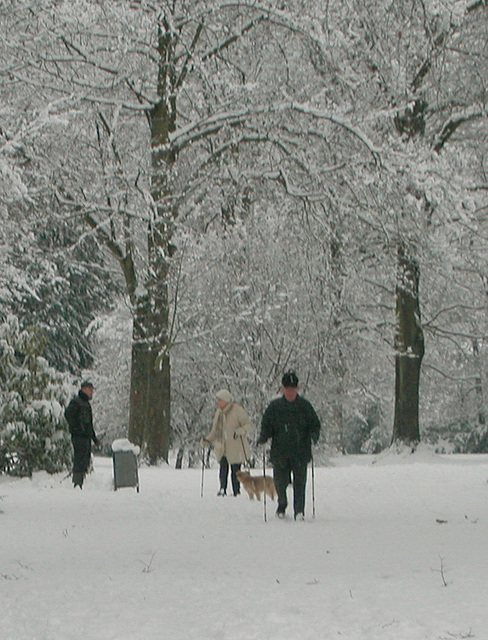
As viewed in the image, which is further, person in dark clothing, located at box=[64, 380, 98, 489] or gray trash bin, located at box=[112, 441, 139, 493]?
person in dark clothing, located at box=[64, 380, 98, 489]

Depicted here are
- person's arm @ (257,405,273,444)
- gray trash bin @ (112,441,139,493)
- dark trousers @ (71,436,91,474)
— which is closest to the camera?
person's arm @ (257,405,273,444)

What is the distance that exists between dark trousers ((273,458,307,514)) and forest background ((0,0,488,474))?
11.0 feet

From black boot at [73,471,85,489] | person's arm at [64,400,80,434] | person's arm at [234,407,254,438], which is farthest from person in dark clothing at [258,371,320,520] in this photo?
black boot at [73,471,85,489]

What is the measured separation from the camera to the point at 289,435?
472 inches

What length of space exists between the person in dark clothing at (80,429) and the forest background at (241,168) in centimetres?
85

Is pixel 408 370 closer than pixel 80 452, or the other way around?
pixel 80 452

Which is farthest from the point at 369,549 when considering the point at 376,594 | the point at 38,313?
the point at 38,313

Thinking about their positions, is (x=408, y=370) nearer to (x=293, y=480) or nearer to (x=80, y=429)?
(x=80, y=429)

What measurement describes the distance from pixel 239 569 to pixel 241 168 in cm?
855

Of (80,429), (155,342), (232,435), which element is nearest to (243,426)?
(232,435)

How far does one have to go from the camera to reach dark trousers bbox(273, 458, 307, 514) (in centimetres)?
1175

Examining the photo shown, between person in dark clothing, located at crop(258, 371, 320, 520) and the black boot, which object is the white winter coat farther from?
person in dark clothing, located at crop(258, 371, 320, 520)

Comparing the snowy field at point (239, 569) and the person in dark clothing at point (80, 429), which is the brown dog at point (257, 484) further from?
the person in dark clothing at point (80, 429)

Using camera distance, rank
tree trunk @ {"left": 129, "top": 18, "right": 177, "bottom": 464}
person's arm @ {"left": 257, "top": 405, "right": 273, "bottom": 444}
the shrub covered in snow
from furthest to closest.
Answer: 1. tree trunk @ {"left": 129, "top": 18, "right": 177, "bottom": 464}
2. the shrub covered in snow
3. person's arm @ {"left": 257, "top": 405, "right": 273, "bottom": 444}
